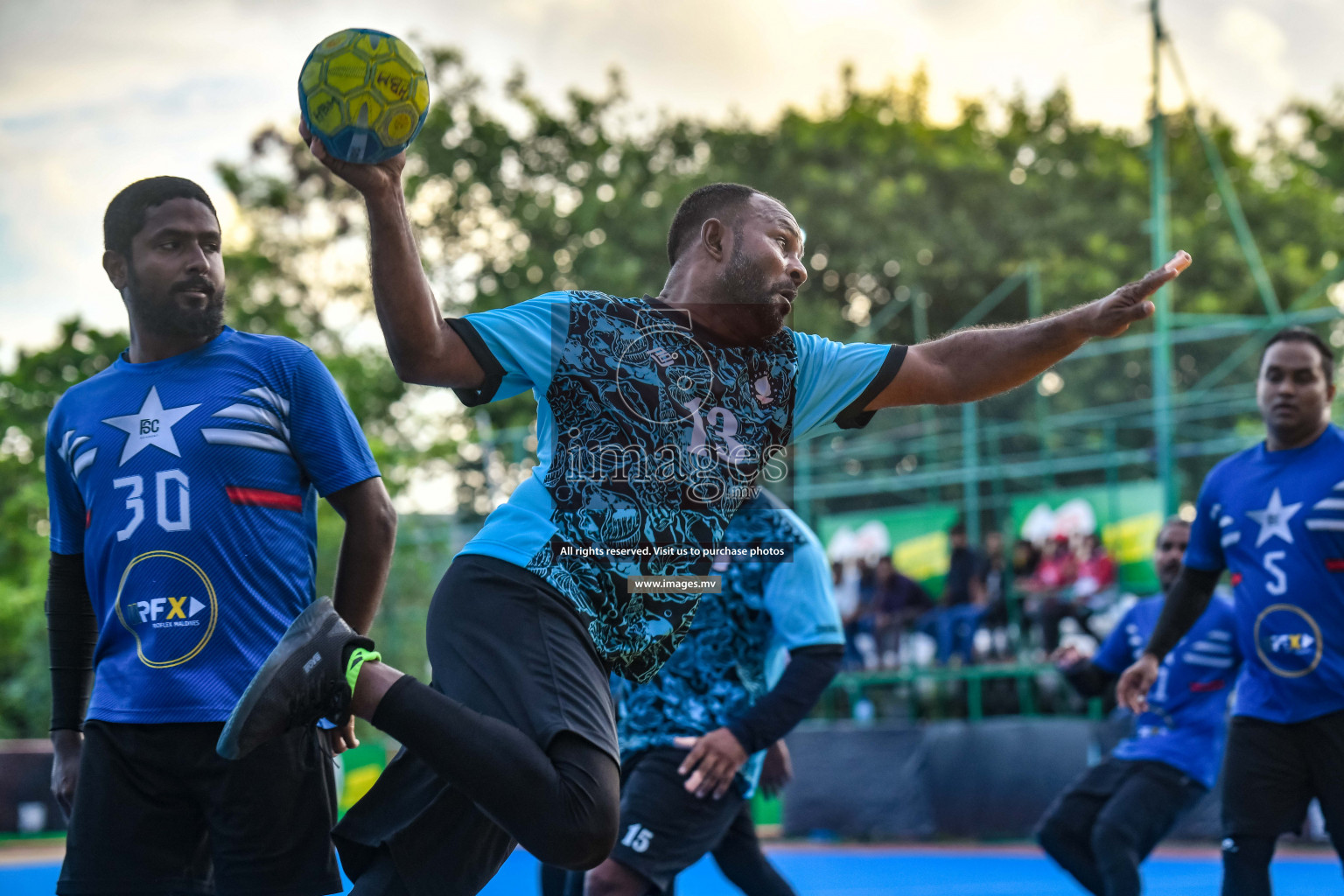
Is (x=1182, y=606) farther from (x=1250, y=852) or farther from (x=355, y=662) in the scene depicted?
(x=355, y=662)

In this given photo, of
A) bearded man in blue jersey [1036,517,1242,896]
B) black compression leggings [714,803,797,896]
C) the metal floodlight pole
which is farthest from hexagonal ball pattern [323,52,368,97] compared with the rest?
the metal floodlight pole

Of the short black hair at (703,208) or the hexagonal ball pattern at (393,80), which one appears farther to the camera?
the short black hair at (703,208)

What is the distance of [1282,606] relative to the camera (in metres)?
5.41

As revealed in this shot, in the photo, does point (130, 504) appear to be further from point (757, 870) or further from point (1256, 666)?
point (1256, 666)

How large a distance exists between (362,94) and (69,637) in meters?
1.98

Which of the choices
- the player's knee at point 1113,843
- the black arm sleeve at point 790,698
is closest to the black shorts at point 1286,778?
the player's knee at point 1113,843

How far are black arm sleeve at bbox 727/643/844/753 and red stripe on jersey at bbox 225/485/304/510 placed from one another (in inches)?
80.4

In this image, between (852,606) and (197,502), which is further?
(852,606)

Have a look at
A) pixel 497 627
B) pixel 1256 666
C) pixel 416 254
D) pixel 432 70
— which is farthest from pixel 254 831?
pixel 432 70

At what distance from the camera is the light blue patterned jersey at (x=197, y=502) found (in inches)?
143

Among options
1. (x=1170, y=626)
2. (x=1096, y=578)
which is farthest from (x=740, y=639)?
(x=1096, y=578)

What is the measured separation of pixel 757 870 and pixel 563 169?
25134 millimetres

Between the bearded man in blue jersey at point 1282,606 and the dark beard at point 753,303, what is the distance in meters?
2.78

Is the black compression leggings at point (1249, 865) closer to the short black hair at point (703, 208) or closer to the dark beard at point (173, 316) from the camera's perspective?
the short black hair at point (703, 208)
